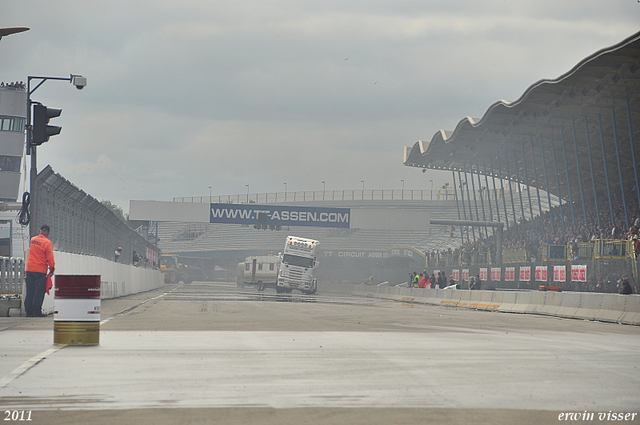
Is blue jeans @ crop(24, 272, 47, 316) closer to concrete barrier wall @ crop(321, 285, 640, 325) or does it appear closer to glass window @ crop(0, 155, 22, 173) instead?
concrete barrier wall @ crop(321, 285, 640, 325)

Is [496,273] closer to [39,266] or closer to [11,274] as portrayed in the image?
[11,274]

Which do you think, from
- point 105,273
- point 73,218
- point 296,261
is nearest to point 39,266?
point 73,218

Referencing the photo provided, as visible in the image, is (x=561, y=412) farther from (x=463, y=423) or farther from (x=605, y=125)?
(x=605, y=125)

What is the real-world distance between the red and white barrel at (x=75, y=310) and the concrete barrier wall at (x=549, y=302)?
13.7m

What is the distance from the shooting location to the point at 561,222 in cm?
4931

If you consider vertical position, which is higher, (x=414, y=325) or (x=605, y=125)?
(x=605, y=125)

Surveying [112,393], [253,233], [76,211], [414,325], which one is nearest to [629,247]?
[414,325]

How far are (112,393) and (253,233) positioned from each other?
98.4m

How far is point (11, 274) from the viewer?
27609 millimetres

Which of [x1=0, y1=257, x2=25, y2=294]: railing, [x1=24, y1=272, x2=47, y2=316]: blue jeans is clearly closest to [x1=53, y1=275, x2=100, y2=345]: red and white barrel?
[x1=24, y1=272, x2=47, y2=316]: blue jeans

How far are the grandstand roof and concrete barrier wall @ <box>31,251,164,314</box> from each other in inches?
925

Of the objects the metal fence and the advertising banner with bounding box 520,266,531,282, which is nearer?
the metal fence

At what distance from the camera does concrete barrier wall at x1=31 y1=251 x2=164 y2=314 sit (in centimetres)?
1744

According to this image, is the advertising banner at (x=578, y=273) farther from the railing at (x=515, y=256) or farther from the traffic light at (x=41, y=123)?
the traffic light at (x=41, y=123)
